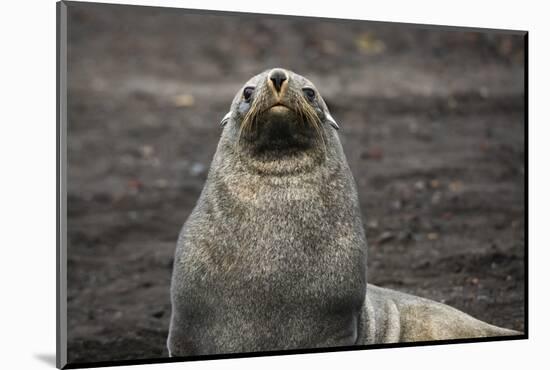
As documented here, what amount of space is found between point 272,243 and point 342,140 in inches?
207

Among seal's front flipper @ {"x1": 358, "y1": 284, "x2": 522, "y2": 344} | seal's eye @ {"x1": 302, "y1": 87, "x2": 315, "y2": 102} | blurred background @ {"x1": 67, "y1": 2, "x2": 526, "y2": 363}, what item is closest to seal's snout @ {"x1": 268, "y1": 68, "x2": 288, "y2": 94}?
seal's eye @ {"x1": 302, "y1": 87, "x2": 315, "y2": 102}

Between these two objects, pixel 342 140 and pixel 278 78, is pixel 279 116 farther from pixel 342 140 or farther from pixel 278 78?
pixel 342 140

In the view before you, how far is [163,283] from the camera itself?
293 inches

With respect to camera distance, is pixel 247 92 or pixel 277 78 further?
pixel 247 92

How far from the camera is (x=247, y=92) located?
5203mm

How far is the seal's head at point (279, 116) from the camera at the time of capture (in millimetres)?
5043

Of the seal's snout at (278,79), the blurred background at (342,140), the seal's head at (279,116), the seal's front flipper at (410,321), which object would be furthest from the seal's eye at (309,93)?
the blurred background at (342,140)

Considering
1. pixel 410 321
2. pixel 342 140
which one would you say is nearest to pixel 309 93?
pixel 410 321

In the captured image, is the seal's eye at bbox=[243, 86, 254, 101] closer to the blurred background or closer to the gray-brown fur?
the gray-brown fur

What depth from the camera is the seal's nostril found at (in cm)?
498

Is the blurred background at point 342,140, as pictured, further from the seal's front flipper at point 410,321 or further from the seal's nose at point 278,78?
the seal's nose at point 278,78

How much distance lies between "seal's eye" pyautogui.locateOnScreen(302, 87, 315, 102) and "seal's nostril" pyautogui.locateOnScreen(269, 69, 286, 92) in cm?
20

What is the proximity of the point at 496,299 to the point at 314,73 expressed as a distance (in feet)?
15.5

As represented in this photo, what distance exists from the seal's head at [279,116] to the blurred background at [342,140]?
1519 millimetres
